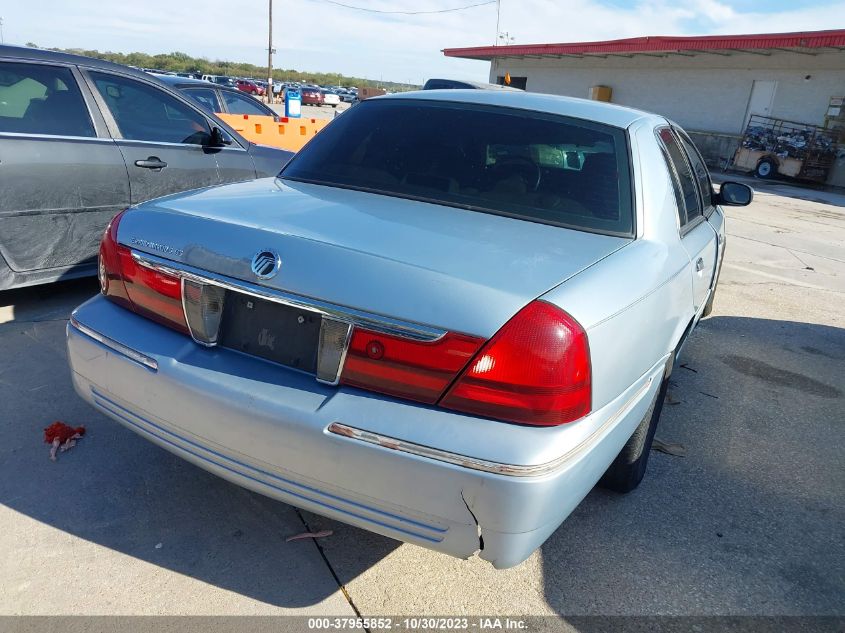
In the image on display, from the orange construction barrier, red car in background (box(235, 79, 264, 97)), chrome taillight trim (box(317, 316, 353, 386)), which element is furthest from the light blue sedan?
red car in background (box(235, 79, 264, 97))

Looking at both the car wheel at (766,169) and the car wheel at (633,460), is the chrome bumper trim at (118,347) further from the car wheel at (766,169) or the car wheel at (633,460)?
the car wheel at (766,169)

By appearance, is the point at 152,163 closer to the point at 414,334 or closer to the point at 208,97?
the point at 414,334

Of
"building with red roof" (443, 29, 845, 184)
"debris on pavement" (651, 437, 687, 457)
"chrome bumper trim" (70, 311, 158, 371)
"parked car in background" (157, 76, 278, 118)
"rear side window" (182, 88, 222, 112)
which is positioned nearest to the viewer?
"chrome bumper trim" (70, 311, 158, 371)

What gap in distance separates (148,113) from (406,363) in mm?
3961

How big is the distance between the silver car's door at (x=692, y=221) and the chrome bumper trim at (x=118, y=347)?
219 centimetres

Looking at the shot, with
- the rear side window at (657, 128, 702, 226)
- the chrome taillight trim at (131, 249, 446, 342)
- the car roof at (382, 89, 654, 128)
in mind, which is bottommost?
the chrome taillight trim at (131, 249, 446, 342)

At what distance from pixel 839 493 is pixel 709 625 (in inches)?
54.1

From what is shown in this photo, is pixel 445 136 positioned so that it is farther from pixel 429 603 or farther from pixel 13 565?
pixel 13 565

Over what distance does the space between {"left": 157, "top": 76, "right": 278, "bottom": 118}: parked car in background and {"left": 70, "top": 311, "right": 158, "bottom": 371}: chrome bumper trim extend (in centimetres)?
643

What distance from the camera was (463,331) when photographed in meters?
1.79

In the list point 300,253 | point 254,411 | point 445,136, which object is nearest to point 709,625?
point 254,411

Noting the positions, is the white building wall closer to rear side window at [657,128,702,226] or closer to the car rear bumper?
rear side window at [657,128,702,226]

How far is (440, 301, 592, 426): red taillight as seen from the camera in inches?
70.3

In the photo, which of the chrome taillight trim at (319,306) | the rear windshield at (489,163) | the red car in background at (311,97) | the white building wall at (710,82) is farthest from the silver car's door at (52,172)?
the red car in background at (311,97)
